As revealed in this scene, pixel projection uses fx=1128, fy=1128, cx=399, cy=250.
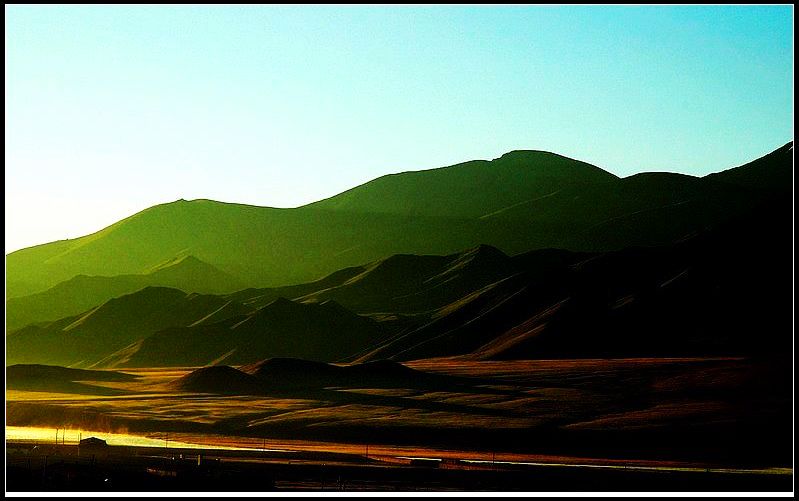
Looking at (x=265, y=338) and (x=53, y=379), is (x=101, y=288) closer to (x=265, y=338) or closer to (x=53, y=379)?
(x=53, y=379)

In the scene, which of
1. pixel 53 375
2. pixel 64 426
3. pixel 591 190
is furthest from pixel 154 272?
pixel 591 190

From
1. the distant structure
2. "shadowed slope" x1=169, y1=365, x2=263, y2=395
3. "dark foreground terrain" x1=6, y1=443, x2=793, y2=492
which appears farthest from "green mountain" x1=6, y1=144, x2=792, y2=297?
"dark foreground terrain" x1=6, y1=443, x2=793, y2=492

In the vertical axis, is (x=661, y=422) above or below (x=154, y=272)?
below

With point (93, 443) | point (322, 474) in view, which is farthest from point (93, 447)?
point (322, 474)

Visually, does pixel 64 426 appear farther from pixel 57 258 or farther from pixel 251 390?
pixel 57 258

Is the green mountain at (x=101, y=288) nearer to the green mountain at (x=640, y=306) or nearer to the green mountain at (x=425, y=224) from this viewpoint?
the green mountain at (x=425, y=224)

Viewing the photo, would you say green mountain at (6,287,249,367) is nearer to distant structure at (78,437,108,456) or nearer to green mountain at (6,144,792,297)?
green mountain at (6,144,792,297)

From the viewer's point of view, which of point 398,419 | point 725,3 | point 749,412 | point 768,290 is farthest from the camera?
point 768,290

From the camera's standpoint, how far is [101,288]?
237ft

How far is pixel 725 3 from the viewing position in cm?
3069

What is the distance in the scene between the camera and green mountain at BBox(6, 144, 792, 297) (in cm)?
6762

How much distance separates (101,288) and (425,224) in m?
21.3

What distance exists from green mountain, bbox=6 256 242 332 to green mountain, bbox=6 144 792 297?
2.28 ft

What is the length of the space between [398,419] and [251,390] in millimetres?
11380
